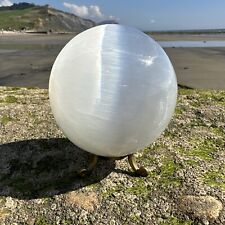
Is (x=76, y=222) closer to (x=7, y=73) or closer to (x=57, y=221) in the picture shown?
(x=57, y=221)

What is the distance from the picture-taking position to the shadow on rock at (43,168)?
3.77 m

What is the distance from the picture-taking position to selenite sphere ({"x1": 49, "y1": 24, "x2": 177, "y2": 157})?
320 centimetres

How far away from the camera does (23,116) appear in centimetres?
582

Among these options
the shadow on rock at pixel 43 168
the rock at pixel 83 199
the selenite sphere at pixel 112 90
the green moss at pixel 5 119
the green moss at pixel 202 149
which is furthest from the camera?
the green moss at pixel 5 119

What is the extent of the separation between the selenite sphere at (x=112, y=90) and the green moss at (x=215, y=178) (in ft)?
2.88

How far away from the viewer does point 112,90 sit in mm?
3176

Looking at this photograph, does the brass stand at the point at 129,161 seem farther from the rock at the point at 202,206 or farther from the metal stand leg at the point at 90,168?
the rock at the point at 202,206

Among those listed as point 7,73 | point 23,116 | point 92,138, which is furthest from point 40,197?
point 7,73

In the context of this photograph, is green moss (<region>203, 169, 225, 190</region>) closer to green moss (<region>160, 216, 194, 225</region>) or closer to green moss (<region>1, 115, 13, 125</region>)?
green moss (<region>160, 216, 194, 225</region>)

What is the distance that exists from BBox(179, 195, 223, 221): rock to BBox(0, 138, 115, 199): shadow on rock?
3.29ft

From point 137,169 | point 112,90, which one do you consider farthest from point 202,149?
point 112,90

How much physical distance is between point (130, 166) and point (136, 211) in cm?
81

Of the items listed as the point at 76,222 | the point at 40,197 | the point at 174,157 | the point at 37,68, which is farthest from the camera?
the point at 37,68

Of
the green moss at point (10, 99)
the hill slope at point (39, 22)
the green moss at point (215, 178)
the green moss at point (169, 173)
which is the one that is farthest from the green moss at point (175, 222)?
the hill slope at point (39, 22)
